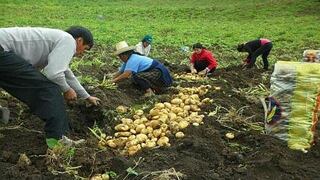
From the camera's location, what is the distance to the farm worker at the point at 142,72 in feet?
22.6

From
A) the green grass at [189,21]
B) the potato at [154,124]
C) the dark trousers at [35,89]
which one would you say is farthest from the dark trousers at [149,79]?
the green grass at [189,21]

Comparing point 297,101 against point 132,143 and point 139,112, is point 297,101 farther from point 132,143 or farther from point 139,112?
point 139,112

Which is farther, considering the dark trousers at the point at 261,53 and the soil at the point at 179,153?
the dark trousers at the point at 261,53

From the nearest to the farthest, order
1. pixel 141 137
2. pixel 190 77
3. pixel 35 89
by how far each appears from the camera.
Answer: pixel 35 89, pixel 141 137, pixel 190 77

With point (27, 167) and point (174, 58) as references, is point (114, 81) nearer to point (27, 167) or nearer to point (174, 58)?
point (27, 167)

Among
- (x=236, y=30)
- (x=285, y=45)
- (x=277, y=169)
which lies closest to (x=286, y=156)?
(x=277, y=169)

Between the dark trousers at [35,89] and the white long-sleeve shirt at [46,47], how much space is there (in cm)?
11

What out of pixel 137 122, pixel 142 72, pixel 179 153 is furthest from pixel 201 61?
pixel 179 153

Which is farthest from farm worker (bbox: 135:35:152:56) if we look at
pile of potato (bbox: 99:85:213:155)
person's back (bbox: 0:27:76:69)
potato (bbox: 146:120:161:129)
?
person's back (bbox: 0:27:76:69)

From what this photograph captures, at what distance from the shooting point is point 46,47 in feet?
14.9

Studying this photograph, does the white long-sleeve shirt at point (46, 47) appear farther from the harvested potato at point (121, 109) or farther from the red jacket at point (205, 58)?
the red jacket at point (205, 58)

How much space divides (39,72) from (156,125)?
4.36 feet

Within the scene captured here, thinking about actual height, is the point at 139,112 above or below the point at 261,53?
above

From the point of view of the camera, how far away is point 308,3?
22438 mm
